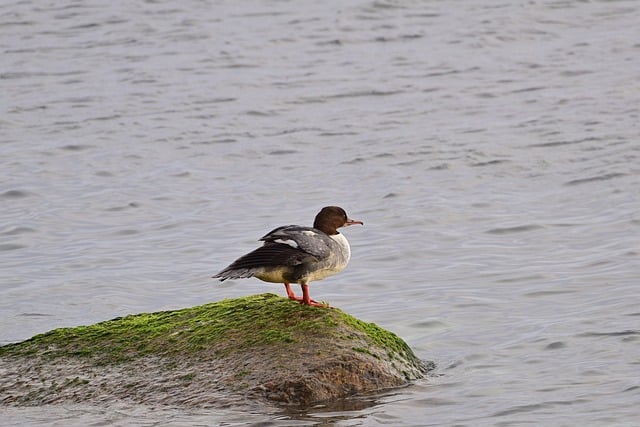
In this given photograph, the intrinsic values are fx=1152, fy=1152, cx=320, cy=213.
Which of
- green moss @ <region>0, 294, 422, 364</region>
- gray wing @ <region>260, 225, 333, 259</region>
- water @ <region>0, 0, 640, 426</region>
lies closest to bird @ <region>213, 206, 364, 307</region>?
gray wing @ <region>260, 225, 333, 259</region>

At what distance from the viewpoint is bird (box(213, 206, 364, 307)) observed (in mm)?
7605

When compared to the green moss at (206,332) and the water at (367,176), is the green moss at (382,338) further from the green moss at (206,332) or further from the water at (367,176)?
the water at (367,176)

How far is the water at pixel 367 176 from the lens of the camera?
9.42 meters

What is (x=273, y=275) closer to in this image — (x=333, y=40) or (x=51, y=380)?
(x=51, y=380)

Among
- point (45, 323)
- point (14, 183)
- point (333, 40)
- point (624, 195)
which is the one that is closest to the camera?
point (45, 323)

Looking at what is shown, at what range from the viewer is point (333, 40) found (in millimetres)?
26172

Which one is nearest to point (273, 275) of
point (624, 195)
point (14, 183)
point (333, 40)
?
point (624, 195)

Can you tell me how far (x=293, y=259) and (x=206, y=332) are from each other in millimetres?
820

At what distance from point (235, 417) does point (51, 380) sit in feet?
4.58

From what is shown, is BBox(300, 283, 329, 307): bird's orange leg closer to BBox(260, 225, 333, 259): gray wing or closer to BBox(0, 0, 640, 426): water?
BBox(260, 225, 333, 259): gray wing

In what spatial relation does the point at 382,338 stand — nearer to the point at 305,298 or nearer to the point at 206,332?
the point at 305,298

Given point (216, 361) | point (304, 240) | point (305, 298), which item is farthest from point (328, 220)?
point (216, 361)

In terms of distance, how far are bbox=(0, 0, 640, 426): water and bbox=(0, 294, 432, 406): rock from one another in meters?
0.17

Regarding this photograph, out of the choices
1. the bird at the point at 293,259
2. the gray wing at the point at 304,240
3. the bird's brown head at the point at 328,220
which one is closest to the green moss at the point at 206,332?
the bird at the point at 293,259
